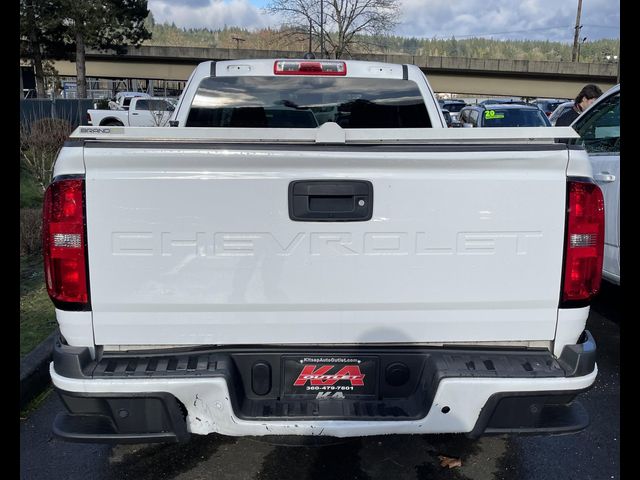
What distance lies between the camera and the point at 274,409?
8.64 ft

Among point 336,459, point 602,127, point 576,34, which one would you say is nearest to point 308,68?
point 336,459

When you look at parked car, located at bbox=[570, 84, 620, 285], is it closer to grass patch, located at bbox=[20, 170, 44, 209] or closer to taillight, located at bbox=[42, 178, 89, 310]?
taillight, located at bbox=[42, 178, 89, 310]

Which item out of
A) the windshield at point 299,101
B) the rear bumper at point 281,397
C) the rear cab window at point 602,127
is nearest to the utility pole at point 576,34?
the rear cab window at point 602,127

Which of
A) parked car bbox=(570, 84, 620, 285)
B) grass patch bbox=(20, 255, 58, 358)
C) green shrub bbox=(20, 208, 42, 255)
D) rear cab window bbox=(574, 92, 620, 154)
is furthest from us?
green shrub bbox=(20, 208, 42, 255)

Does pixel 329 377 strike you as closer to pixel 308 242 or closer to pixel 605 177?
pixel 308 242

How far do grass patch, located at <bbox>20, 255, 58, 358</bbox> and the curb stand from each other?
0.10 metres

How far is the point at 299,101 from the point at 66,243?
92.2 inches

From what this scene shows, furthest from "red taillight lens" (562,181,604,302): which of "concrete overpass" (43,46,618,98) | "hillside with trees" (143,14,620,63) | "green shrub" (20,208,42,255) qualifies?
"hillside with trees" (143,14,620,63)

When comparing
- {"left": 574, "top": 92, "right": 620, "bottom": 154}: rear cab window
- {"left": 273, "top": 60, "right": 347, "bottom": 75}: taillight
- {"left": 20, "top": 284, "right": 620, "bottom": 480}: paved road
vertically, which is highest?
{"left": 273, "top": 60, "right": 347, "bottom": 75}: taillight

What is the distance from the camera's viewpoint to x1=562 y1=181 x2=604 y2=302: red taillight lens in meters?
2.59

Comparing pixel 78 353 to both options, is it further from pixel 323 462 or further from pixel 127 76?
pixel 127 76

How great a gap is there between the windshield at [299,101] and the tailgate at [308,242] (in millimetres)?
1926

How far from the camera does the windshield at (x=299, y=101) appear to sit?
434 cm
